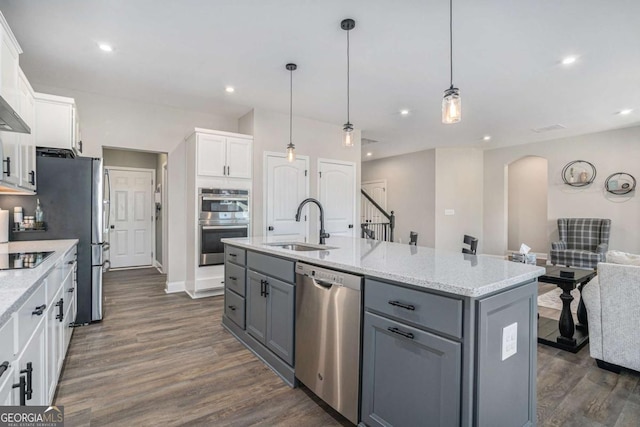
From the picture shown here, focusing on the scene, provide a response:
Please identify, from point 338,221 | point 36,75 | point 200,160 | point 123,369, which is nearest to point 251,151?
point 200,160

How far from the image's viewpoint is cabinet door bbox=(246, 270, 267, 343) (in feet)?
8.41

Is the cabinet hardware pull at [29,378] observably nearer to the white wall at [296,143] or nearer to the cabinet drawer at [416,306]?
the cabinet drawer at [416,306]

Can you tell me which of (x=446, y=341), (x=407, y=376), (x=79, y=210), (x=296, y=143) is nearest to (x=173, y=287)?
(x=79, y=210)

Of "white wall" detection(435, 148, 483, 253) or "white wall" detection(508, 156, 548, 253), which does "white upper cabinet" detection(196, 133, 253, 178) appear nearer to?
"white wall" detection(435, 148, 483, 253)

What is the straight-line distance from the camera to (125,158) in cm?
644

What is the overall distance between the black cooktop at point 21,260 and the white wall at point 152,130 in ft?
8.80

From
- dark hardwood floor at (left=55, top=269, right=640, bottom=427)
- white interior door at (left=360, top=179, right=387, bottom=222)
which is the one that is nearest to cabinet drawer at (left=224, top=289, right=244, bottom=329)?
dark hardwood floor at (left=55, top=269, right=640, bottom=427)

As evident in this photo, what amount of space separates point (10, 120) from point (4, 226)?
138cm

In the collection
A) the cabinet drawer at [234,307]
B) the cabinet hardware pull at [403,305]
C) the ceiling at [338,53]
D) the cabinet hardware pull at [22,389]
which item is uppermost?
the ceiling at [338,53]

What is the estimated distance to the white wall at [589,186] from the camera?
5.82 meters

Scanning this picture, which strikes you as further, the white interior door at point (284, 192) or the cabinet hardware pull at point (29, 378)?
Answer: the white interior door at point (284, 192)

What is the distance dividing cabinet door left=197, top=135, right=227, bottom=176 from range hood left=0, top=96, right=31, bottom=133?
89.7 inches

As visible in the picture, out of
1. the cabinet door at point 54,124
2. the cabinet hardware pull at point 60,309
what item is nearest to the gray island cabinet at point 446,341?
the cabinet hardware pull at point 60,309

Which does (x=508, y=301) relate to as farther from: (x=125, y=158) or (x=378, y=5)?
(x=125, y=158)
